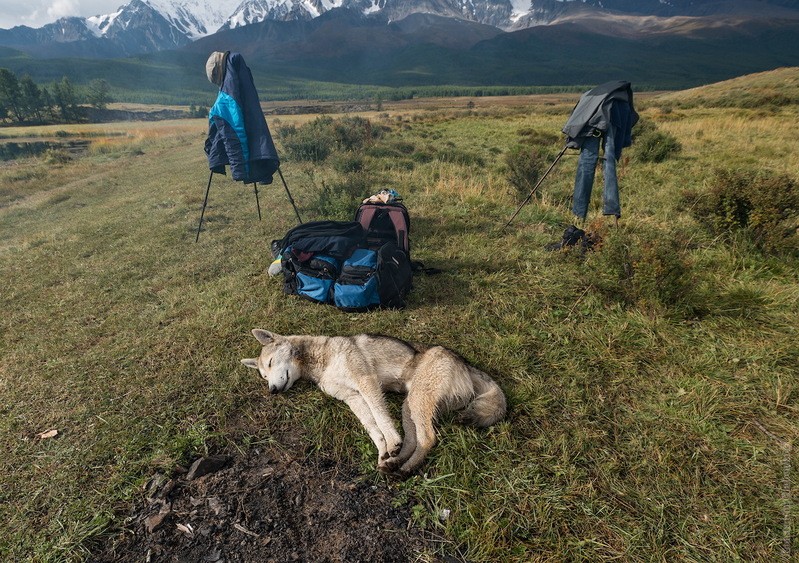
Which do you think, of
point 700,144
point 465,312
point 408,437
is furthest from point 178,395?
point 700,144

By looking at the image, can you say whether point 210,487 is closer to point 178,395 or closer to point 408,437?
point 178,395

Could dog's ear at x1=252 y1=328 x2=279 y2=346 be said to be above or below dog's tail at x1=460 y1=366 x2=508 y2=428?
above

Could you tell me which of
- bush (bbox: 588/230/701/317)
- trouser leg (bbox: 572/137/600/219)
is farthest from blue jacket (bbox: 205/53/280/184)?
bush (bbox: 588/230/701/317)

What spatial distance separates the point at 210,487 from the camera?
2941mm

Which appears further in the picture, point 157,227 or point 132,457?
point 157,227

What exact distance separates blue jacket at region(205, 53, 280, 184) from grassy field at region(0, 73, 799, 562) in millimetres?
1915

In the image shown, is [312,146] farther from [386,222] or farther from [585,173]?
[585,173]

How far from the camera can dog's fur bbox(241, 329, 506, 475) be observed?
3205 millimetres

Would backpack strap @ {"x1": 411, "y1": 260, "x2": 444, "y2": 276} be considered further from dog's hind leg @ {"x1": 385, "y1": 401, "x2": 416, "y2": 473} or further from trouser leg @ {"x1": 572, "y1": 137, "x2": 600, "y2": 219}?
trouser leg @ {"x1": 572, "y1": 137, "x2": 600, "y2": 219}

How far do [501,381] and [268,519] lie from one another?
101 inches

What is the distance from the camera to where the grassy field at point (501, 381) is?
265cm

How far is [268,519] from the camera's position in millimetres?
2693

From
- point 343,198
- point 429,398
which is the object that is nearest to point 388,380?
point 429,398

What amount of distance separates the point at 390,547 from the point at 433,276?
4.23 metres
